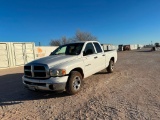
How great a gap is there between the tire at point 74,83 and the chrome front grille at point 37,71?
790 millimetres

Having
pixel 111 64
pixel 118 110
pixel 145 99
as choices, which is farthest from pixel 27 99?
pixel 111 64

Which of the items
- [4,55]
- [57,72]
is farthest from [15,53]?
[57,72]

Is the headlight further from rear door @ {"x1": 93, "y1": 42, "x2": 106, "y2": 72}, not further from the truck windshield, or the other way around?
rear door @ {"x1": 93, "y1": 42, "x2": 106, "y2": 72}

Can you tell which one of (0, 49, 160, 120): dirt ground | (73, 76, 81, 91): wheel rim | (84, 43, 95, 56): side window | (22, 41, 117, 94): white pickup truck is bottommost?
(0, 49, 160, 120): dirt ground

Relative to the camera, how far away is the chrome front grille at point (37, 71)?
16.3ft

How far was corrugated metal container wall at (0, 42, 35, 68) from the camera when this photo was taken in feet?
50.8

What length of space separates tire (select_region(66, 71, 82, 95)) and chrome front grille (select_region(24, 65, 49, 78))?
79cm

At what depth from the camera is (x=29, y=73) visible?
5.39 m

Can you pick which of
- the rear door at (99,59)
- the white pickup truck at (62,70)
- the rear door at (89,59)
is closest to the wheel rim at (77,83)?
the white pickup truck at (62,70)

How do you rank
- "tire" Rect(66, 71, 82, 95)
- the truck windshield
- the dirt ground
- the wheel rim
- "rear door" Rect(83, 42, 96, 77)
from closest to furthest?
1. the dirt ground
2. "tire" Rect(66, 71, 82, 95)
3. the wheel rim
4. "rear door" Rect(83, 42, 96, 77)
5. the truck windshield

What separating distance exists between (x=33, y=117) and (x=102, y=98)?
217 cm

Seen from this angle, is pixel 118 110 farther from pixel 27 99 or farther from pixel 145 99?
pixel 27 99

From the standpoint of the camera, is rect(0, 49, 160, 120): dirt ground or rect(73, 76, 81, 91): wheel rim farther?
rect(73, 76, 81, 91): wheel rim

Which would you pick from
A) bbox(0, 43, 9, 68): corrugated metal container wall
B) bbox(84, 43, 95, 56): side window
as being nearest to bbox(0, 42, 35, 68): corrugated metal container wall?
bbox(0, 43, 9, 68): corrugated metal container wall
